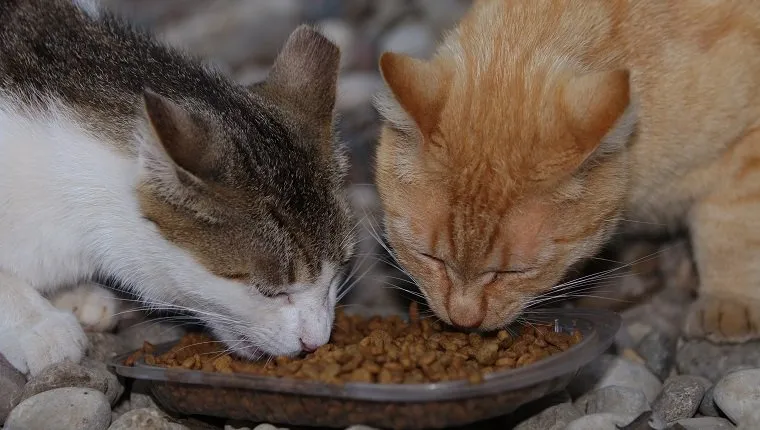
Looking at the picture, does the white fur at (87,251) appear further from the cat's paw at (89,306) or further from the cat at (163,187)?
the cat's paw at (89,306)

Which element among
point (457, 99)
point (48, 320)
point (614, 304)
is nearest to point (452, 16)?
point (614, 304)

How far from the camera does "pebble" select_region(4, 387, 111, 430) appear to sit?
225 centimetres

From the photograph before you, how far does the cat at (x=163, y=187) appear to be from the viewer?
2.39 meters

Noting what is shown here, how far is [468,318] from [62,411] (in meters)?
1.06

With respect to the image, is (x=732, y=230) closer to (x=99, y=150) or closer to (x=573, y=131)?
(x=573, y=131)

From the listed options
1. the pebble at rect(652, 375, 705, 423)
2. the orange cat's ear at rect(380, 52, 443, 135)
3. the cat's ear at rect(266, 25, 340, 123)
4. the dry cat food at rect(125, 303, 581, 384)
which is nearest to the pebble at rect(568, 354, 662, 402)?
the pebble at rect(652, 375, 705, 423)

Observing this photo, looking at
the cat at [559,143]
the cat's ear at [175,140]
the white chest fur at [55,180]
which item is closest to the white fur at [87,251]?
the white chest fur at [55,180]

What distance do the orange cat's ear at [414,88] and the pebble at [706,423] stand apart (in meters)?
0.99

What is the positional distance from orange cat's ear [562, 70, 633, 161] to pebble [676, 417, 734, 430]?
723mm

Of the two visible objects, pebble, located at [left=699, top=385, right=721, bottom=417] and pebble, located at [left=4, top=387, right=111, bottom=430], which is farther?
pebble, located at [left=699, top=385, right=721, bottom=417]

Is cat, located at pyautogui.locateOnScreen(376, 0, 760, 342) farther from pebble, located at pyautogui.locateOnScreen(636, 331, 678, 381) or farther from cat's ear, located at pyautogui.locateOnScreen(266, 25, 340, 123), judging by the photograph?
cat's ear, located at pyautogui.locateOnScreen(266, 25, 340, 123)

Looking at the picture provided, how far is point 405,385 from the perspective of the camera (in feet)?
6.84

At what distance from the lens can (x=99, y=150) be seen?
253 cm

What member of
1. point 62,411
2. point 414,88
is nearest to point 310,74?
point 414,88
